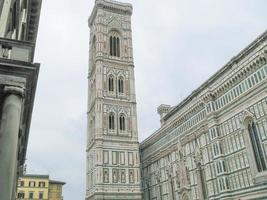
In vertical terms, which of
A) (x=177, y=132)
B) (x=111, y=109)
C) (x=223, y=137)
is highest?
(x=111, y=109)

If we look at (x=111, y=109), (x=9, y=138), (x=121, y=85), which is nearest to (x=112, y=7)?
(x=121, y=85)

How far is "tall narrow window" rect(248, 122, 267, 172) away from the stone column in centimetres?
2710

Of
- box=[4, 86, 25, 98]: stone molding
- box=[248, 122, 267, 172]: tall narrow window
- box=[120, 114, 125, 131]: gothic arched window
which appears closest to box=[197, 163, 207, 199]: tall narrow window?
box=[248, 122, 267, 172]: tall narrow window

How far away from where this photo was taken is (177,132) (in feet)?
157

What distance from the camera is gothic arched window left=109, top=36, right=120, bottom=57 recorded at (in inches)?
2406

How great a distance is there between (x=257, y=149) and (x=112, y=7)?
43120 millimetres

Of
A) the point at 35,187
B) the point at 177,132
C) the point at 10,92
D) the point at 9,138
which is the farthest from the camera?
the point at 35,187

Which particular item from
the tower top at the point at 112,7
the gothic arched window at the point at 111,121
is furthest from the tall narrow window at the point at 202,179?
the tower top at the point at 112,7

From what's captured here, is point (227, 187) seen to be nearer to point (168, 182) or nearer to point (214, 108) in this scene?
point (214, 108)

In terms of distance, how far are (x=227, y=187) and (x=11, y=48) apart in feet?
100

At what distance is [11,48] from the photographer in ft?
37.4

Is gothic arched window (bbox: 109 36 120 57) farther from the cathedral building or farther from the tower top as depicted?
the tower top

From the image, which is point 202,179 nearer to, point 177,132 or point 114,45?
point 177,132

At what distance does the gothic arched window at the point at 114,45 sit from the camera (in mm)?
61125
